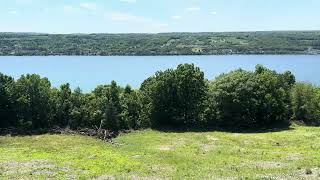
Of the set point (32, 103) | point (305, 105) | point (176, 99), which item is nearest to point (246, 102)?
point (176, 99)

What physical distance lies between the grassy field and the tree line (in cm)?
871

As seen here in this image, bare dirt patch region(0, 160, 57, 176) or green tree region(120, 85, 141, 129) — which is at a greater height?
bare dirt patch region(0, 160, 57, 176)

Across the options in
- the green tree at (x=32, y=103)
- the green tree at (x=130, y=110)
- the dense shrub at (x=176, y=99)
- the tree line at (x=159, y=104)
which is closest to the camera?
the green tree at (x=32, y=103)

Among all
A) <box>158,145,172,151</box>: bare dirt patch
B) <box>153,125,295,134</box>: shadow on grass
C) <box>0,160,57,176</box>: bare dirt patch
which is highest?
<box>0,160,57,176</box>: bare dirt patch

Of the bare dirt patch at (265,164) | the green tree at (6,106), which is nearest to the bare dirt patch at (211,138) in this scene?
the bare dirt patch at (265,164)

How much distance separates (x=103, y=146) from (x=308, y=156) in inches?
969

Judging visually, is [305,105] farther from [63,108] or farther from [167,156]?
[167,156]

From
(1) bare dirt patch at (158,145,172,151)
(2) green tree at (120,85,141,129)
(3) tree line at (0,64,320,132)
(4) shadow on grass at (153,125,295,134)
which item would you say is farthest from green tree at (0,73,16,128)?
(1) bare dirt patch at (158,145,172,151)

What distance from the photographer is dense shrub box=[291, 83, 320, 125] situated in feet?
285

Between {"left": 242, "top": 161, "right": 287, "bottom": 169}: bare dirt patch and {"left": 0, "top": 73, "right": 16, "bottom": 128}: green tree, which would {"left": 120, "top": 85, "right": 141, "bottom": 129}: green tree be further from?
{"left": 242, "top": 161, "right": 287, "bottom": 169}: bare dirt patch

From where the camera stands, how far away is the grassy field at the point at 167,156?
42844 mm

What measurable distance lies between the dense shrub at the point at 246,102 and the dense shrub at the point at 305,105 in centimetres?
438

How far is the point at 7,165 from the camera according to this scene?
4762 centimetres

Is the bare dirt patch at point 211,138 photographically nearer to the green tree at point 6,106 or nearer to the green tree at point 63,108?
the green tree at point 63,108
